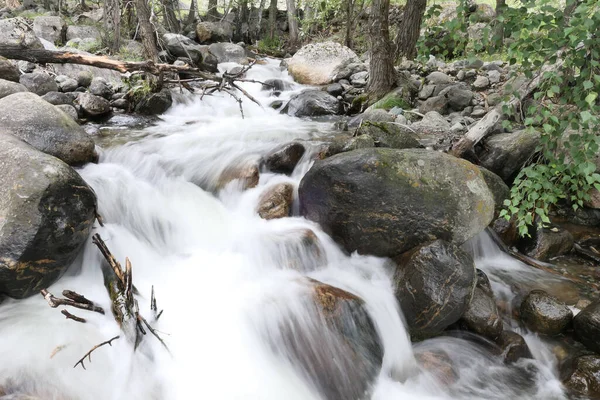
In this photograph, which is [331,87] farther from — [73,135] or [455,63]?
[73,135]

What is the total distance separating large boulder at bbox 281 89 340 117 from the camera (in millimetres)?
9211

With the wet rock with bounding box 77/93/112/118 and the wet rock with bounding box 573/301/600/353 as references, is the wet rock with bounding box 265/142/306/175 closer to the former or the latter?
the wet rock with bounding box 573/301/600/353

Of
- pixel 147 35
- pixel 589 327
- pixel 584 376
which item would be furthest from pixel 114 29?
pixel 584 376

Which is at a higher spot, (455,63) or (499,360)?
(455,63)

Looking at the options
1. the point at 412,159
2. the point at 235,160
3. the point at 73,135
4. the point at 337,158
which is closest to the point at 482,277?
the point at 412,159

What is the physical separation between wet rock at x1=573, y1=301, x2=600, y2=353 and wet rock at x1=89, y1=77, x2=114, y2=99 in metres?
8.93

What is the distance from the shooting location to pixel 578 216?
16.4 ft

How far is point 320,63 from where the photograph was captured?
11734 mm

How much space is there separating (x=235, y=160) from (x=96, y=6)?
2034 centimetres

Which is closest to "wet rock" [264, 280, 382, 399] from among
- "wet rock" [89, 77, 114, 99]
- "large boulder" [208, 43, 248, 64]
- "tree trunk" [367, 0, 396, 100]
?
"tree trunk" [367, 0, 396, 100]

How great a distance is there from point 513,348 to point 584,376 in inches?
20.6

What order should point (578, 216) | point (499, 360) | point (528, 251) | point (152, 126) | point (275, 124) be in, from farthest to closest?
point (275, 124)
point (152, 126)
point (578, 216)
point (528, 251)
point (499, 360)

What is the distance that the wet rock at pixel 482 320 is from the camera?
3.48 metres

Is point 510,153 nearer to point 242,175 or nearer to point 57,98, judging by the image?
point 242,175
